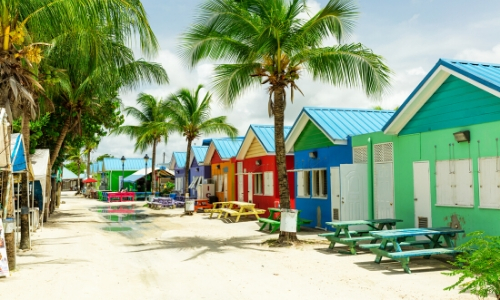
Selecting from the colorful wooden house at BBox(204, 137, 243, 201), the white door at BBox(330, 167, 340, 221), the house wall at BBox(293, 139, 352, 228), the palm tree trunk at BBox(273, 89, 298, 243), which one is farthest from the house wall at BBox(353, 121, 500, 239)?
the colorful wooden house at BBox(204, 137, 243, 201)

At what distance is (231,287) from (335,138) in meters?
8.34

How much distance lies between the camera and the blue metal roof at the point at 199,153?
103 ft

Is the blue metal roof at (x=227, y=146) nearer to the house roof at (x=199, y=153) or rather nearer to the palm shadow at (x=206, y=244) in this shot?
the house roof at (x=199, y=153)

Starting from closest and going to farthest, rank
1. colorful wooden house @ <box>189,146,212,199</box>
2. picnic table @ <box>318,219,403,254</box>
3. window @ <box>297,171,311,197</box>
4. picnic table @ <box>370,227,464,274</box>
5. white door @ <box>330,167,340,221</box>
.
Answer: picnic table @ <box>370,227,464,274</box> → picnic table @ <box>318,219,403,254</box> → white door @ <box>330,167,340,221</box> → window @ <box>297,171,311,197</box> → colorful wooden house @ <box>189,146,212,199</box>

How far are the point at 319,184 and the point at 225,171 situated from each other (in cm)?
1127

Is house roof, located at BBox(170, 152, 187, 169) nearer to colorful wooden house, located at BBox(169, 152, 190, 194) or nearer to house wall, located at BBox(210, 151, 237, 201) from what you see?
colorful wooden house, located at BBox(169, 152, 190, 194)

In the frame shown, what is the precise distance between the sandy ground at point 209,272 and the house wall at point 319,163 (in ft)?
8.00

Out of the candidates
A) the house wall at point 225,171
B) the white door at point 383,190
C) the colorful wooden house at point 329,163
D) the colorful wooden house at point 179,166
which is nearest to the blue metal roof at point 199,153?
the house wall at point 225,171

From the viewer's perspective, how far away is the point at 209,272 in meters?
8.48

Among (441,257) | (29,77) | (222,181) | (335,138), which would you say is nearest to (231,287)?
(441,257)

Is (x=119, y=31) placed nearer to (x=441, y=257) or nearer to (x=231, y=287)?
(x=231, y=287)

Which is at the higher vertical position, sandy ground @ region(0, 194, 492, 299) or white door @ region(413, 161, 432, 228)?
white door @ region(413, 161, 432, 228)

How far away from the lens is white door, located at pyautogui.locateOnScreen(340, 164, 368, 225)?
1345 centimetres

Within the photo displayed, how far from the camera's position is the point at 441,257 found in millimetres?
9617
